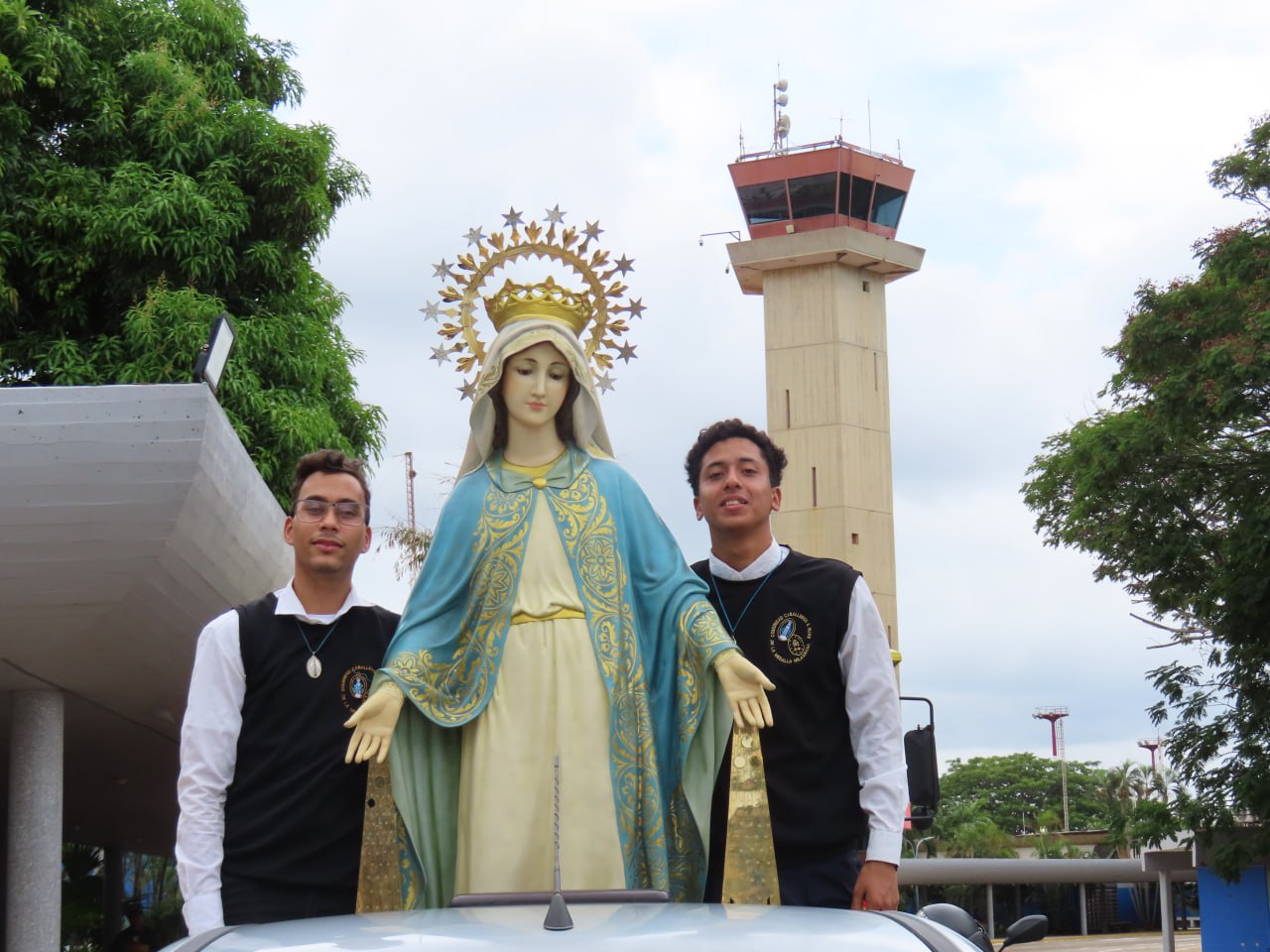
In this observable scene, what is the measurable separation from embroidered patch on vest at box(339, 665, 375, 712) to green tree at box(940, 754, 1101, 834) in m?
64.2

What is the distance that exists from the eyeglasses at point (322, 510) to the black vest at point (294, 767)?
0.30 m

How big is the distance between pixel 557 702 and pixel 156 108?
16.7 meters

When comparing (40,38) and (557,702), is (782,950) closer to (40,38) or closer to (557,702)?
(557,702)

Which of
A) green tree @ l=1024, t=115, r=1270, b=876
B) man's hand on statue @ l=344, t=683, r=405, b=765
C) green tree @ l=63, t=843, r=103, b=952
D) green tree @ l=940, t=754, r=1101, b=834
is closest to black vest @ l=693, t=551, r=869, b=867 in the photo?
man's hand on statue @ l=344, t=683, r=405, b=765

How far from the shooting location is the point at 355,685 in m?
5.09

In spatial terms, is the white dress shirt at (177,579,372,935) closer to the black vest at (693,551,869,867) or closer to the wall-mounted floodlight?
the black vest at (693,551,869,867)

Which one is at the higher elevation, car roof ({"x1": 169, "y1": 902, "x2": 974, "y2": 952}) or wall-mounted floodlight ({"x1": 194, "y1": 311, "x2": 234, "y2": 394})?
wall-mounted floodlight ({"x1": 194, "y1": 311, "x2": 234, "y2": 394})

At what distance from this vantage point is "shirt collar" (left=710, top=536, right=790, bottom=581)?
5441 mm

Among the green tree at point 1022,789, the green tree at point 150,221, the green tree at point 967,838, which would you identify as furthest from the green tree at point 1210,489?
the green tree at point 1022,789

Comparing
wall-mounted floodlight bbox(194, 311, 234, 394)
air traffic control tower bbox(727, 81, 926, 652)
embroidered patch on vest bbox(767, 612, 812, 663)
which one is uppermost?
air traffic control tower bbox(727, 81, 926, 652)

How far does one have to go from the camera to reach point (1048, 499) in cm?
2450

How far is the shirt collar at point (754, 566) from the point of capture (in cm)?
544

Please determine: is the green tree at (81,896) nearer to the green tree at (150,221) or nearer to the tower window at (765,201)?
the green tree at (150,221)

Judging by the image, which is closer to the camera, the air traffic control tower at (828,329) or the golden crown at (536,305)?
the golden crown at (536,305)
